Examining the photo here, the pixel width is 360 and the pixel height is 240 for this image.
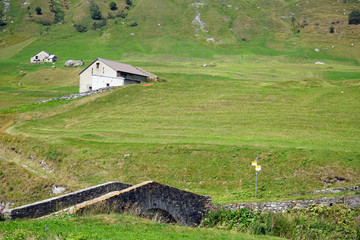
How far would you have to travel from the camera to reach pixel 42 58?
417 feet

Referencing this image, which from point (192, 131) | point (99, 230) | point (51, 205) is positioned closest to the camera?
point (99, 230)

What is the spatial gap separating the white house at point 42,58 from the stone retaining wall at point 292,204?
116916 mm

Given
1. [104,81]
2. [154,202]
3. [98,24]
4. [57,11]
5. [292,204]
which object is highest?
[57,11]

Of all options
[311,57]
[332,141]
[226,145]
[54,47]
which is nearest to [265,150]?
[226,145]

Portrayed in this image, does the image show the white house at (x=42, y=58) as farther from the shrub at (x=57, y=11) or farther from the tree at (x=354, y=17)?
the tree at (x=354, y=17)

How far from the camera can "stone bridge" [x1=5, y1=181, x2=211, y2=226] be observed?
590 inches

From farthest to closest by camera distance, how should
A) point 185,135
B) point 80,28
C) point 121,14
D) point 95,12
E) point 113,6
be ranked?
point 113,6 < point 95,12 < point 121,14 < point 80,28 < point 185,135

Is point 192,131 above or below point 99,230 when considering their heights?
below

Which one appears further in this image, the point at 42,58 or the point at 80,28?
the point at 80,28

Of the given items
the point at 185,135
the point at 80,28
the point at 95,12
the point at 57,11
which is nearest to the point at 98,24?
the point at 80,28

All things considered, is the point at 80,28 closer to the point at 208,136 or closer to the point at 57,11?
the point at 57,11

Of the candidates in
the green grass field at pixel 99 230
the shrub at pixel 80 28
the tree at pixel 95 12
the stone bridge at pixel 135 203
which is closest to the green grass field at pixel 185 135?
the green grass field at pixel 99 230

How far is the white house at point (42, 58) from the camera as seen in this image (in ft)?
413

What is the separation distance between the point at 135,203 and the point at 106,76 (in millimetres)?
56020
